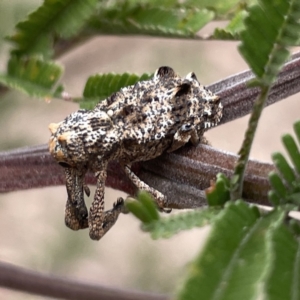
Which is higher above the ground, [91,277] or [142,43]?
[142,43]

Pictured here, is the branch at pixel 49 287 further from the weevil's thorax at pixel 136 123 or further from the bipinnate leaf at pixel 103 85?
the bipinnate leaf at pixel 103 85

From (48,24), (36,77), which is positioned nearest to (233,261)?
(36,77)

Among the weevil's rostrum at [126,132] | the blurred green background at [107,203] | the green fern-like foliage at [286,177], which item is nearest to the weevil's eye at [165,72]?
the weevil's rostrum at [126,132]

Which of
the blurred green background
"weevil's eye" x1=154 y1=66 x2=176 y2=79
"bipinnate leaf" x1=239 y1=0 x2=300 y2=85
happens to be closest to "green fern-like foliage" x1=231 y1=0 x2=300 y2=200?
"bipinnate leaf" x1=239 y1=0 x2=300 y2=85

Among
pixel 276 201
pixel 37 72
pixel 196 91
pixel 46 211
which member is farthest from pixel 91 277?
pixel 276 201

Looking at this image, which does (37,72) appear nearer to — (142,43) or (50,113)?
(50,113)
